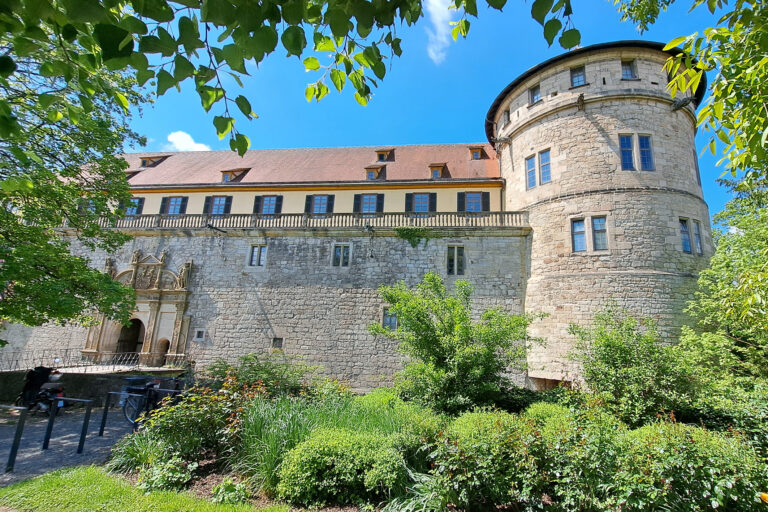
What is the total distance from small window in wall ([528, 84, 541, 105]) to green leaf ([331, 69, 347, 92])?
53.7ft

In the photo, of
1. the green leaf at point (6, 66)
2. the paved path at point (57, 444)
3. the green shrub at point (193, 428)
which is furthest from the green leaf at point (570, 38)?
the paved path at point (57, 444)

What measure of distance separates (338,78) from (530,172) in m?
15.6

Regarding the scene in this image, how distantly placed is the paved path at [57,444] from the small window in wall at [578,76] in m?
19.8

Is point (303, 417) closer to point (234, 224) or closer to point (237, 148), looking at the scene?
point (237, 148)

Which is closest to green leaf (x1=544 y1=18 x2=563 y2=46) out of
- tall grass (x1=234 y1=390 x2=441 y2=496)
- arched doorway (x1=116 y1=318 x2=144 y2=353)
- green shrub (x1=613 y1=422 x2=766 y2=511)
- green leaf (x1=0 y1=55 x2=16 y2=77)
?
green leaf (x1=0 y1=55 x2=16 y2=77)

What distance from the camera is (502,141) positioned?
18.2m

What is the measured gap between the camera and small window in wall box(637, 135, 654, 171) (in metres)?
14.3

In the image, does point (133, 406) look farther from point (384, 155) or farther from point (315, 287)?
point (384, 155)

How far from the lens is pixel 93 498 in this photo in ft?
15.6

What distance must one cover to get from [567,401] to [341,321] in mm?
10241

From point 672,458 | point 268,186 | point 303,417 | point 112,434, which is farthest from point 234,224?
point 672,458

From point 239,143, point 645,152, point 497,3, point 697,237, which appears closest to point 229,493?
point 239,143

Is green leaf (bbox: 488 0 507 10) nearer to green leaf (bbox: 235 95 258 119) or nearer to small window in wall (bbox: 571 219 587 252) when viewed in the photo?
green leaf (bbox: 235 95 258 119)

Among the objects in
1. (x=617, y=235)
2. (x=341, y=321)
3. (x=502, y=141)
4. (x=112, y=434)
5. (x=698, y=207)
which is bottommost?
(x=112, y=434)
